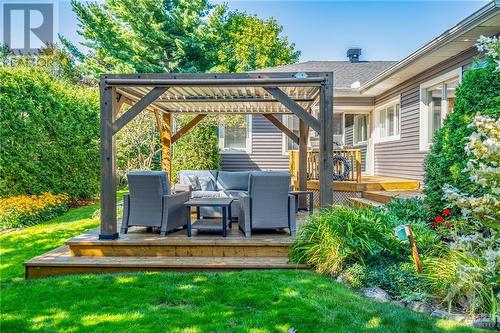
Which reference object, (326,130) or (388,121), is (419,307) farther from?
(388,121)

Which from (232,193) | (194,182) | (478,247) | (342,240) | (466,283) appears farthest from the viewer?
(194,182)

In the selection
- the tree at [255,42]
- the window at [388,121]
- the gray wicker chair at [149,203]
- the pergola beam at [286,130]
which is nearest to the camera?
the gray wicker chair at [149,203]

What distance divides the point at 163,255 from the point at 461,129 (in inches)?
176

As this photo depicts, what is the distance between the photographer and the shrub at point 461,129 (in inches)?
196

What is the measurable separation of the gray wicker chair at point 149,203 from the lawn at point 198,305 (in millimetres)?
1296

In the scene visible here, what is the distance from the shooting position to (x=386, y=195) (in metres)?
7.62

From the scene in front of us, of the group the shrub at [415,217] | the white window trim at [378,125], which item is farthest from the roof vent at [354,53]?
the shrub at [415,217]

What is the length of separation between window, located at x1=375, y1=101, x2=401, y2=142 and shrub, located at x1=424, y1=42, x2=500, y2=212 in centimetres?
510

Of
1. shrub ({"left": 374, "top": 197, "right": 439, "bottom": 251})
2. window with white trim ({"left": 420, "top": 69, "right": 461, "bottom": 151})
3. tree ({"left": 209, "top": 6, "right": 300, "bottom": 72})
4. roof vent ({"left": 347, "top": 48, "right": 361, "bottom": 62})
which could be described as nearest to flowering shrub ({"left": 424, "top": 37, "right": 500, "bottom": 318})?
shrub ({"left": 374, "top": 197, "right": 439, "bottom": 251})

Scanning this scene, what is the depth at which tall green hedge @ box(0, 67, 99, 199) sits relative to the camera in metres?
8.31

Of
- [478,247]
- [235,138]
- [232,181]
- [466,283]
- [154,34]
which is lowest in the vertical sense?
[466,283]

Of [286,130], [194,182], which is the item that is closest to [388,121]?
[286,130]

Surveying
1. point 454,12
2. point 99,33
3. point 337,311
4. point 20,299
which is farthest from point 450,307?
point 99,33

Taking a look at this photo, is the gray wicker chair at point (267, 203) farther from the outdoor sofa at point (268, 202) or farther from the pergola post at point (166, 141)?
the pergola post at point (166, 141)
